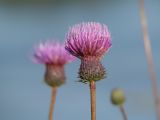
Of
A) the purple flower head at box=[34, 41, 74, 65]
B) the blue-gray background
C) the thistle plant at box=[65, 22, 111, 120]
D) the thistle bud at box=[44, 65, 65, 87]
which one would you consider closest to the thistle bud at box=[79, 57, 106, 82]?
the thistle plant at box=[65, 22, 111, 120]

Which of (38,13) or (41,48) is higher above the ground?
(38,13)

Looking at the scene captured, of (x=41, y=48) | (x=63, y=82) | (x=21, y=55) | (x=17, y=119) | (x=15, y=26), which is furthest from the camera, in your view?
(x=15, y=26)

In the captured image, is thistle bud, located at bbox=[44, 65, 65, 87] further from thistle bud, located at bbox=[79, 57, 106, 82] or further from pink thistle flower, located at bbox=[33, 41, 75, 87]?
thistle bud, located at bbox=[79, 57, 106, 82]

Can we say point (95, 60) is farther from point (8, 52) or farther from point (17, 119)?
point (8, 52)

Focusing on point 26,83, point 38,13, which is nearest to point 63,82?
point 26,83

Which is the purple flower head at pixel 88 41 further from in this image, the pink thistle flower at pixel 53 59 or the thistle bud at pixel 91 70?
the pink thistle flower at pixel 53 59

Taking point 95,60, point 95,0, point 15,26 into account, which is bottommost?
point 95,60

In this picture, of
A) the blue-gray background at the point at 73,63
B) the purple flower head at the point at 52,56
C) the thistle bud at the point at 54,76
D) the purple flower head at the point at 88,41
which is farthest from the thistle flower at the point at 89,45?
the blue-gray background at the point at 73,63

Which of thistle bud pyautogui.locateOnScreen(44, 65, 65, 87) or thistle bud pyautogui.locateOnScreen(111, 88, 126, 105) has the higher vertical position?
thistle bud pyautogui.locateOnScreen(44, 65, 65, 87)
